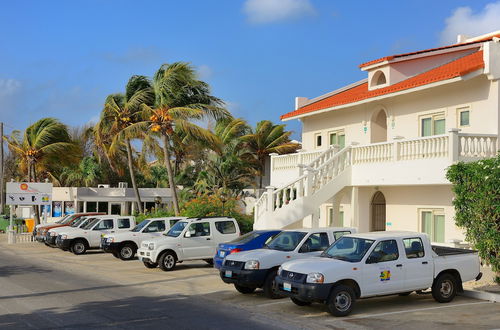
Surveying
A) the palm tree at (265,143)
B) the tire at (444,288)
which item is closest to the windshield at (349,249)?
the tire at (444,288)

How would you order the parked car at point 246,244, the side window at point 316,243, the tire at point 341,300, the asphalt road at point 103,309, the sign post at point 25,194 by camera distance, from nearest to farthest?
the asphalt road at point 103,309
the tire at point 341,300
the side window at point 316,243
the parked car at point 246,244
the sign post at point 25,194

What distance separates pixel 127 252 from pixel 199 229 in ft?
15.1

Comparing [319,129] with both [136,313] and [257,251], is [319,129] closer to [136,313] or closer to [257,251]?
[257,251]

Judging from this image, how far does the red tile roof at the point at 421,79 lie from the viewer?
19656 millimetres

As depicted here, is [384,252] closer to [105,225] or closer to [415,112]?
[415,112]

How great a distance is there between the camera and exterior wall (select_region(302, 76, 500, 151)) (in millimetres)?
19625

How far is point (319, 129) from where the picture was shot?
28594 mm

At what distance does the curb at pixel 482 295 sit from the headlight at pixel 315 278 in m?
4.33

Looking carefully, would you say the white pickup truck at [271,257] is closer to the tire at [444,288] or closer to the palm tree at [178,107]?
the tire at [444,288]

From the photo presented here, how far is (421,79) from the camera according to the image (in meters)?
21.8

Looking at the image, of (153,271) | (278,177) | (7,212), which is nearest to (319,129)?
(278,177)

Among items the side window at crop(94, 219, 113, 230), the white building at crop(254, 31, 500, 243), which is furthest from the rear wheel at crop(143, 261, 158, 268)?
the side window at crop(94, 219, 113, 230)

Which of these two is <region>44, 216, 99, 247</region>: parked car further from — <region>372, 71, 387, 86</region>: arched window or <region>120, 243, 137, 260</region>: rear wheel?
<region>372, 71, 387, 86</region>: arched window

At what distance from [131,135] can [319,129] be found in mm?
10164
